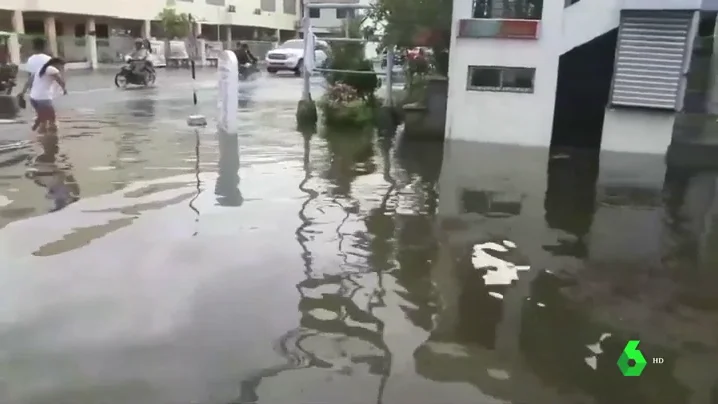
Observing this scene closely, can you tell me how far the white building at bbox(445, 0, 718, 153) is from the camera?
403 inches

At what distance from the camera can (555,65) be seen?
1101cm

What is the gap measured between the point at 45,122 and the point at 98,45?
84.3ft

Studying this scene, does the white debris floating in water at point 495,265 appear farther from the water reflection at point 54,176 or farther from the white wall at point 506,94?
the white wall at point 506,94

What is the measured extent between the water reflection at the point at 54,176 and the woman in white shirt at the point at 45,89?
2716 mm

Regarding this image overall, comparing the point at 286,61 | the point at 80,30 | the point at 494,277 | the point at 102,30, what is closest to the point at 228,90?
the point at 494,277

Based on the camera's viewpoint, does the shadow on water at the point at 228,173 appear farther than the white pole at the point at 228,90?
No

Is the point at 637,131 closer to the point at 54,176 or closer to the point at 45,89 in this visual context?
the point at 54,176

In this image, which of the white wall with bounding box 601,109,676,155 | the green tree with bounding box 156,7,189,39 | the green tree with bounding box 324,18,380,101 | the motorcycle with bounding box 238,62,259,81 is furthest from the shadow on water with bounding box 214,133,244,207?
the green tree with bounding box 156,7,189,39

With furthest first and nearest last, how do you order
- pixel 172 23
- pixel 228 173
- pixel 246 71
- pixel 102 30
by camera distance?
pixel 102 30, pixel 172 23, pixel 246 71, pixel 228 173

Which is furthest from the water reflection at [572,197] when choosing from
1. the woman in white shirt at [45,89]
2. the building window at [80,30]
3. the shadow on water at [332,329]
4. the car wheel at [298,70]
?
the building window at [80,30]

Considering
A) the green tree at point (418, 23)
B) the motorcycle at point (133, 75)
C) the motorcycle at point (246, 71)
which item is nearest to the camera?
the green tree at point (418, 23)

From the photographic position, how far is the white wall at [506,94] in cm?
1095

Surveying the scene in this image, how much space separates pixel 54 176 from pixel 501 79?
23.9ft

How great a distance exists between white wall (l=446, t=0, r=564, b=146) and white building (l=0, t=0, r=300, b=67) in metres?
23.3
